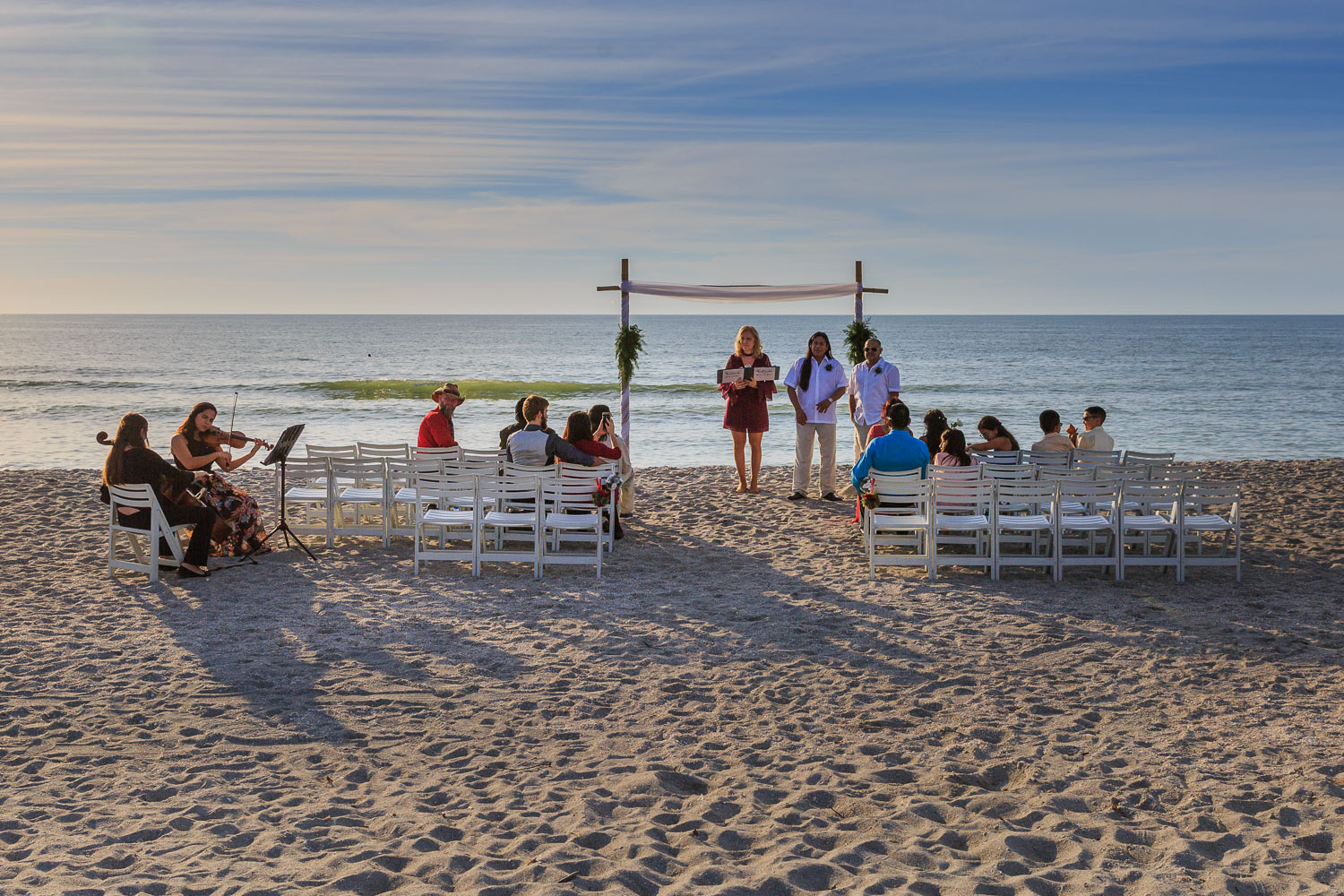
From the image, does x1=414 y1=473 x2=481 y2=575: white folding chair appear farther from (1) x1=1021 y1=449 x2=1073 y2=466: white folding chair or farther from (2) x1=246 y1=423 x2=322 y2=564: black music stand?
(1) x1=1021 y1=449 x2=1073 y2=466: white folding chair

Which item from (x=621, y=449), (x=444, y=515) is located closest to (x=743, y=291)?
(x=621, y=449)

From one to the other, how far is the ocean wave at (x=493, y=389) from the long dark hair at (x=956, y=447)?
2848 cm

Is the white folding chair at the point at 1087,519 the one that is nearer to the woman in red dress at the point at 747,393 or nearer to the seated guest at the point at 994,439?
the seated guest at the point at 994,439

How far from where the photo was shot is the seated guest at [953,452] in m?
8.51

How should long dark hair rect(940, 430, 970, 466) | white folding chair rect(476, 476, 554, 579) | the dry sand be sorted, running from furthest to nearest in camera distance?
long dark hair rect(940, 430, 970, 466), white folding chair rect(476, 476, 554, 579), the dry sand

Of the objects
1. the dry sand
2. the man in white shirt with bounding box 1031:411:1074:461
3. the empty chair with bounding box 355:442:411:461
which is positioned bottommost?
the dry sand

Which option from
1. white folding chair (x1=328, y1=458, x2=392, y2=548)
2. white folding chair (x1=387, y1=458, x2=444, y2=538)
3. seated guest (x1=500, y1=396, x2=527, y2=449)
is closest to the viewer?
white folding chair (x1=387, y1=458, x2=444, y2=538)

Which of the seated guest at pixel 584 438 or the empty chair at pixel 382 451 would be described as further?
the empty chair at pixel 382 451

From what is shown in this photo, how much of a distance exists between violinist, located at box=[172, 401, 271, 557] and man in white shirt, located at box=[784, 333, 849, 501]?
5.16 metres

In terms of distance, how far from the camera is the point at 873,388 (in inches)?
424

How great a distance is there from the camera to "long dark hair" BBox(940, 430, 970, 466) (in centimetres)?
853

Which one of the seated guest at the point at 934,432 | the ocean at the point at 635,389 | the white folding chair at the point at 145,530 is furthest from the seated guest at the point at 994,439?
the ocean at the point at 635,389

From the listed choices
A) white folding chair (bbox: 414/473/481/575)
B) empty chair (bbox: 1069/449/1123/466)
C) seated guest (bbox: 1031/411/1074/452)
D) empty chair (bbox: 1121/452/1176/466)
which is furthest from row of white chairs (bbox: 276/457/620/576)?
empty chair (bbox: 1121/452/1176/466)

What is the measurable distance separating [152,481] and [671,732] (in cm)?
480
